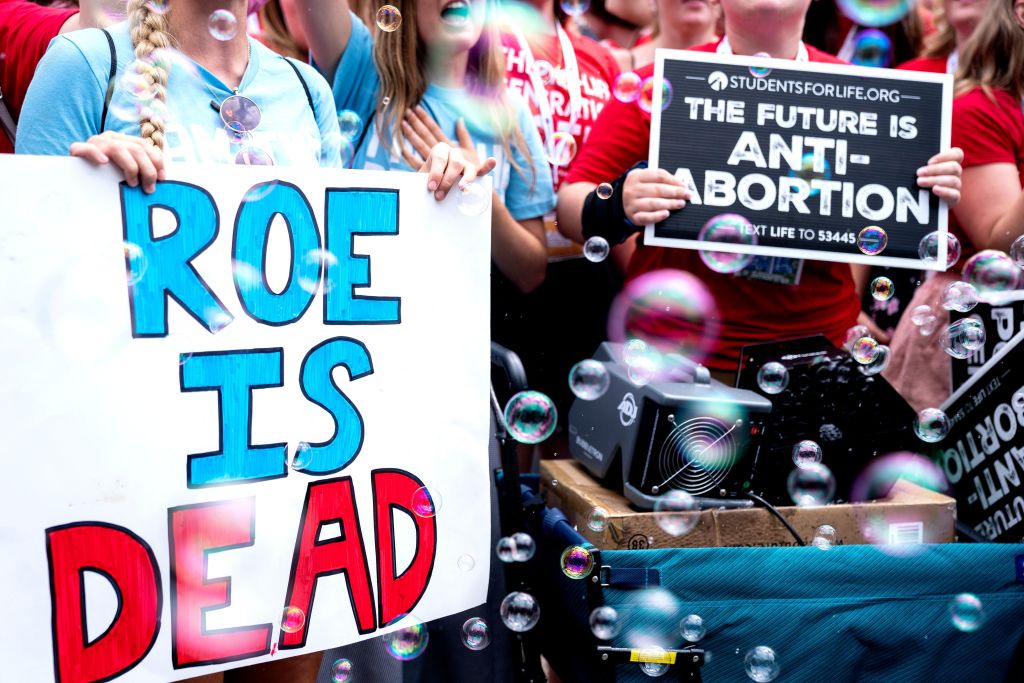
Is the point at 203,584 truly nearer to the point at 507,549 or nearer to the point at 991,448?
the point at 507,549

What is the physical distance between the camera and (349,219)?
5.44 ft

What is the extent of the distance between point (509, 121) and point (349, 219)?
81cm

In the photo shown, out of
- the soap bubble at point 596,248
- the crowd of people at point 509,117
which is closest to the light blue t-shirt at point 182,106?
the crowd of people at point 509,117

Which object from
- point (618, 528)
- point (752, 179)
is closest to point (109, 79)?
point (618, 528)

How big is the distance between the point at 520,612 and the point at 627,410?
450 millimetres

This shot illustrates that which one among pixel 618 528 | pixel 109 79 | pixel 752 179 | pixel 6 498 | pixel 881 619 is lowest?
pixel 881 619

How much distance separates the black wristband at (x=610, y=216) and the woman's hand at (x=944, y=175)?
64cm

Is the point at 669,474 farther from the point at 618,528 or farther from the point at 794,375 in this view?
the point at 794,375

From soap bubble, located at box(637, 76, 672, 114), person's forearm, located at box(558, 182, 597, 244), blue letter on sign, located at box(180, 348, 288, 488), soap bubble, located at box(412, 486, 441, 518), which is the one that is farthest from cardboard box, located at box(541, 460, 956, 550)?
soap bubble, located at box(637, 76, 672, 114)

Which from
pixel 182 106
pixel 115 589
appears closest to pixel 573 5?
pixel 182 106

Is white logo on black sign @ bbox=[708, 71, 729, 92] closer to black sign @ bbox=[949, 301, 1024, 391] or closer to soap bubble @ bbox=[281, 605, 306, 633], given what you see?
black sign @ bbox=[949, 301, 1024, 391]

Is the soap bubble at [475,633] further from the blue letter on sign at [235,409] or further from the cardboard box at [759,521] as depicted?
the blue letter on sign at [235,409]

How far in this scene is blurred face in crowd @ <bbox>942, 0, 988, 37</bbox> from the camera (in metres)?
2.63

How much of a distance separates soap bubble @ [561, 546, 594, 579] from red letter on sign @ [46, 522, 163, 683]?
0.70 meters
